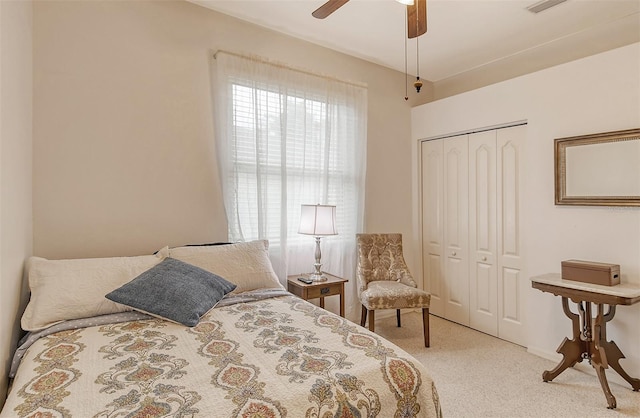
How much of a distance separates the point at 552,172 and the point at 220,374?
299 centimetres

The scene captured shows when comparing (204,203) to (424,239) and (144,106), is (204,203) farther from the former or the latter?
(424,239)

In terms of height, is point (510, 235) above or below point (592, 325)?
above

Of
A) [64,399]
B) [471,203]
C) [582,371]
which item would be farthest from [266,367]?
[471,203]

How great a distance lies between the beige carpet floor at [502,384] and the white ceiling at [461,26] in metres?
2.77

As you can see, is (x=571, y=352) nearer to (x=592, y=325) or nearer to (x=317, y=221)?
(x=592, y=325)

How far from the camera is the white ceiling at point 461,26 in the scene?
2738 millimetres

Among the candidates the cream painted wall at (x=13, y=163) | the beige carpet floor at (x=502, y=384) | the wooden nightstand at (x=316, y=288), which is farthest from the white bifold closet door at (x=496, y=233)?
the cream painted wall at (x=13, y=163)

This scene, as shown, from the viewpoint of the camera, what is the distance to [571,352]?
2.53 metres

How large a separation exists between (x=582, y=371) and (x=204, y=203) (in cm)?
324

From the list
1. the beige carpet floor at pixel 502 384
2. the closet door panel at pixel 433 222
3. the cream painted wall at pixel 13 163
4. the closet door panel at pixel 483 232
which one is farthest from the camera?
the closet door panel at pixel 433 222

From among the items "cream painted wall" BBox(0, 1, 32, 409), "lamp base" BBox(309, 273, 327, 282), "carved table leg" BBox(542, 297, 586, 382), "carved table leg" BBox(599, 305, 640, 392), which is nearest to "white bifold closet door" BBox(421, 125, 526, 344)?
"carved table leg" BBox(542, 297, 586, 382)

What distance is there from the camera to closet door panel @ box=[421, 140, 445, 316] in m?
3.96

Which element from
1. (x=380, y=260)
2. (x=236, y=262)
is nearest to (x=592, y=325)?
(x=380, y=260)

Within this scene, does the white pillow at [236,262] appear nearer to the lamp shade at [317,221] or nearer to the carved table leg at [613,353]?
the lamp shade at [317,221]
